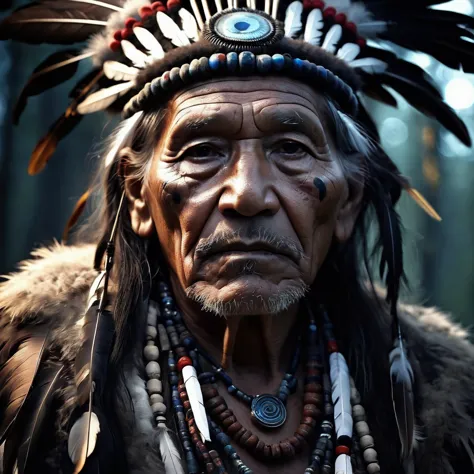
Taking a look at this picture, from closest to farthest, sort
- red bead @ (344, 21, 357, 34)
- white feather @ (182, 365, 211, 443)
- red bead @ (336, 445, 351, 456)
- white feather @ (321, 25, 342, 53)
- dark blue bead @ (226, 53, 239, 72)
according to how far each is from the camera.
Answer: white feather @ (182, 365, 211, 443) < red bead @ (336, 445, 351, 456) < dark blue bead @ (226, 53, 239, 72) < white feather @ (321, 25, 342, 53) < red bead @ (344, 21, 357, 34)

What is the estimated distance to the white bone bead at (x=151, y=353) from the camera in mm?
2443

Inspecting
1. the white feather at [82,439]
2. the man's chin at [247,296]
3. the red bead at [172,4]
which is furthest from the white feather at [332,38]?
the white feather at [82,439]

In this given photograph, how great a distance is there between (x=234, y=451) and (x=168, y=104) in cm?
129

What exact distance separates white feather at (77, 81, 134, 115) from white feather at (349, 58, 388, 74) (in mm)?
952

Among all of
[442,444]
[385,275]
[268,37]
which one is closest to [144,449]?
Result: [442,444]

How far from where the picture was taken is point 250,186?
2303mm

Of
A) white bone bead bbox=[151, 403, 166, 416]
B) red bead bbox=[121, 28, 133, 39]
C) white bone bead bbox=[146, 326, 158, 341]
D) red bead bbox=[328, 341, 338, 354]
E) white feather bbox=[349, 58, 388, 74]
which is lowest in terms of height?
white bone bead bbox=[151, 403, 166, 416]

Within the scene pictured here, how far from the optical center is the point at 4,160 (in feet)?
31.2

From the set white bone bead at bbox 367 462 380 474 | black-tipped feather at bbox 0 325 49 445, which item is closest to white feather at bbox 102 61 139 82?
black-tipped feather at bbox 0 325 49 445

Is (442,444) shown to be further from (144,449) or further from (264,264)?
(144,449)

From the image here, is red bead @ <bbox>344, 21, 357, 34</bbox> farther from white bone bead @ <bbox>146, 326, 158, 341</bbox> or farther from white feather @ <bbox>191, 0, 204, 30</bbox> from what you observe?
white bone bead @ <bbox>146, 326, 158, 341</bbox>

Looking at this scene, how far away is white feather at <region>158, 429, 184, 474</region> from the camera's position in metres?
2.14

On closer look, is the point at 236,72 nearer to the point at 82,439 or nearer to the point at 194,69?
the point at 194,69

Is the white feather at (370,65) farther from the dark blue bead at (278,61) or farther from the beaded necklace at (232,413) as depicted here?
the beaded necklace at (232,413)
